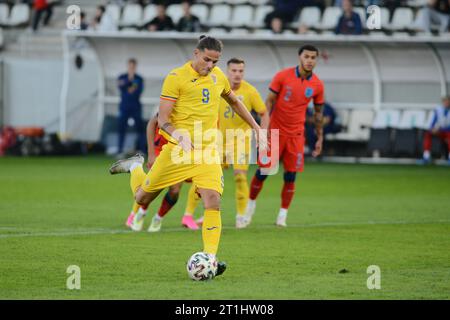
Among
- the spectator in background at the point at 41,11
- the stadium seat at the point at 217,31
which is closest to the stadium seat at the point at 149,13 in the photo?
the stadium seat at the point at 217,31

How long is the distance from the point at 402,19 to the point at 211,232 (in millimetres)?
19426

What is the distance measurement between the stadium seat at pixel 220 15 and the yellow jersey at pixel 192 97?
20099 mm

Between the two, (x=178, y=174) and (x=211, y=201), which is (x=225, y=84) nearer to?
(x=178, y=174)

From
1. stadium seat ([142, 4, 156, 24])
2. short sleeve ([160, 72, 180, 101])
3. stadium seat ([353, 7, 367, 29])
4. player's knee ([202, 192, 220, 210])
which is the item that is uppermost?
stadium seat ([353, 7, 367, 29])

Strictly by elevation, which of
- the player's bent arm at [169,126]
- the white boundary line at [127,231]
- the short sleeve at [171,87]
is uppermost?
the short sleeve at [171,87]

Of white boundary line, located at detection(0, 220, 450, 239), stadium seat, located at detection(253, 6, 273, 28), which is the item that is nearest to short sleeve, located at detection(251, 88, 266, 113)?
white boundary line, located at detection(0, 220, 450, 239)

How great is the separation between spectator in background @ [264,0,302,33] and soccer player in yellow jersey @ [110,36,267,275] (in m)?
18.1

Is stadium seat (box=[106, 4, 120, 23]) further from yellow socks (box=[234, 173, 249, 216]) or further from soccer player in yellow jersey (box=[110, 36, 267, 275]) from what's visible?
soccer player in yellow jersey (box=[110, 36, 267, 275])

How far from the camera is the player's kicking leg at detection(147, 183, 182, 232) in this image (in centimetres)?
1370

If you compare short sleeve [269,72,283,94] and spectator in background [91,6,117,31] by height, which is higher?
spectator in background [91,6,117,31]

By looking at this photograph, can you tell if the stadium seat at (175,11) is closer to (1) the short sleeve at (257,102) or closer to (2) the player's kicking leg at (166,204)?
(1) the short sleeve at (257,102)

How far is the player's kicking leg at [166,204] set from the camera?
13.7 m

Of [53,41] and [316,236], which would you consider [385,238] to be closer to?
[316,236]

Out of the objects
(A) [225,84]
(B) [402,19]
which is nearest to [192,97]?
(A) [225,84]
